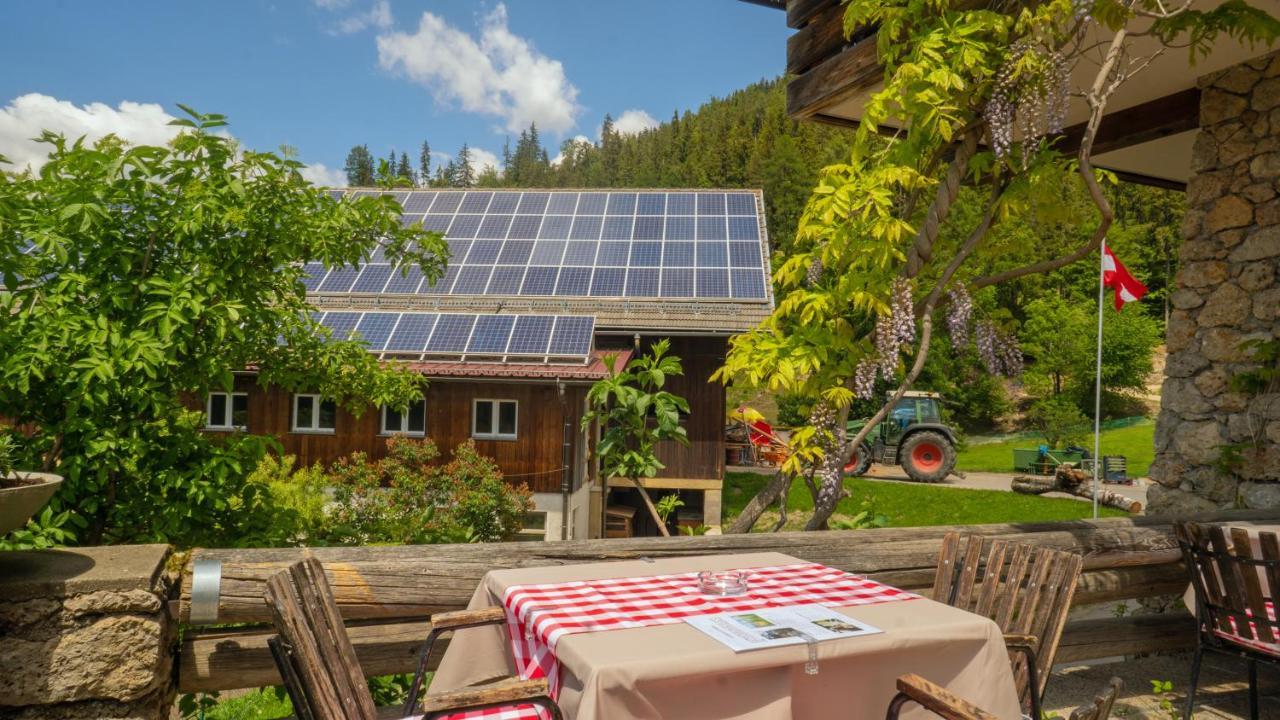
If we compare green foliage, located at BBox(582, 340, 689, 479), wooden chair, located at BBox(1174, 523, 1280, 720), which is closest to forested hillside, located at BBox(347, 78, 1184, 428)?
green foliage, located at BBox(582, 340, 689, 479)

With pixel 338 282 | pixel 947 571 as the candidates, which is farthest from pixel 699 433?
pixel 947 571

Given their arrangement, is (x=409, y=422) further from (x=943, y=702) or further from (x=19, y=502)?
(x=943, y=702)

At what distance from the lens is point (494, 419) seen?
13680 mm

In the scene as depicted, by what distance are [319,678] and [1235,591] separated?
3227 mm

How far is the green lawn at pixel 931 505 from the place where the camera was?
15.7 metres

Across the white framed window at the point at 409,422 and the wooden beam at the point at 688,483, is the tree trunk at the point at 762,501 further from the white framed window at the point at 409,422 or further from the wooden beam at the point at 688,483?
the wooden beam at the point at 688,483

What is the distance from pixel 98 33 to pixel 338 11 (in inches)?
1446

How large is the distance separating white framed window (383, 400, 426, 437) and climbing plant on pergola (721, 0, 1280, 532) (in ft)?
33.8

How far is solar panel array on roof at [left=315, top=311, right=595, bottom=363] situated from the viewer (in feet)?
42.0

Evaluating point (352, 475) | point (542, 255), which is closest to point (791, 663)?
point (352, 475)

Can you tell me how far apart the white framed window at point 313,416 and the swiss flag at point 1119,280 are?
11391 mm

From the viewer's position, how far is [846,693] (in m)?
1.93

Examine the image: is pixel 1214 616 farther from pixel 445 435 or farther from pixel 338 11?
pixel 338 11

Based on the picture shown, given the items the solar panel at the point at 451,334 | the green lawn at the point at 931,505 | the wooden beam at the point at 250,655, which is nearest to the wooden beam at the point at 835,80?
the wooden beam at the point at 250,655
